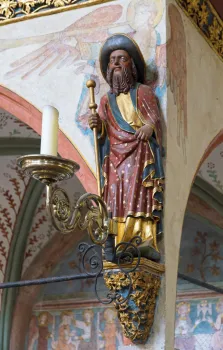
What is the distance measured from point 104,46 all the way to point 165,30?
443 mm

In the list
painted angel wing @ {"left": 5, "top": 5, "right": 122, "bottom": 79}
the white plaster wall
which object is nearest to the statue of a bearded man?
the white plaster wall

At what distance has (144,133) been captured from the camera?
5438mm

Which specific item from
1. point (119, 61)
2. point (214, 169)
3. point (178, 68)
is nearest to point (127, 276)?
point (119, 61)

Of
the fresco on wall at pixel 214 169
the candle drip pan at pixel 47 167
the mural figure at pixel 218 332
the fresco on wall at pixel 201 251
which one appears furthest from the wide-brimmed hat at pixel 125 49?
the mural figure at pixel 218 332

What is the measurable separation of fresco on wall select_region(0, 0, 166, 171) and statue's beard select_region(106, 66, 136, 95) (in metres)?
0.17

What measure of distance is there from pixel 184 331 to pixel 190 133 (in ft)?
14.1

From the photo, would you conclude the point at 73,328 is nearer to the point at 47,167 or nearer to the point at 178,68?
the point at 178,68

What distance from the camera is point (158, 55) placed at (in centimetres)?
579

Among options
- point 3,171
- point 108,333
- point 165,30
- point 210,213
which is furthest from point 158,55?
point 108,333

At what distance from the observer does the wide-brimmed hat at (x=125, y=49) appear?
5.64 m

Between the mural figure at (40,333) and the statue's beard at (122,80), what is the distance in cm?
504

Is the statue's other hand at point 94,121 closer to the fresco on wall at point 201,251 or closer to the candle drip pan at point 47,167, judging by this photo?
the candle drip pan at point 47,167

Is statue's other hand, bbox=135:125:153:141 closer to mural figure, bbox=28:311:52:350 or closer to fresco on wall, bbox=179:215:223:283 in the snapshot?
fresco on wall, bbox=179:215:223:283

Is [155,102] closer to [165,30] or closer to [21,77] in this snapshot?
[165,30]
